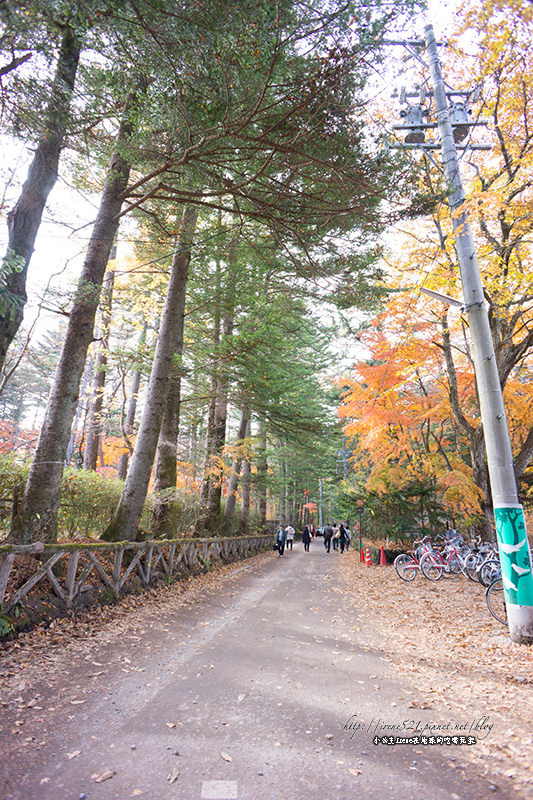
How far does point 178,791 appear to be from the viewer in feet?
7.40

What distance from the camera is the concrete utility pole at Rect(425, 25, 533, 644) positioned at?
5.32 metres

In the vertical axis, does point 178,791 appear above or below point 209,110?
below

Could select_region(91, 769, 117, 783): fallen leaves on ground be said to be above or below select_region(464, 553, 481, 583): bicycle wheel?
below

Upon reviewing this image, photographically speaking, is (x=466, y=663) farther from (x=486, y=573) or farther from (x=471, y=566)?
(x=471, y=566)

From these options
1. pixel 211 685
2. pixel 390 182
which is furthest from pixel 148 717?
pixel 390 182

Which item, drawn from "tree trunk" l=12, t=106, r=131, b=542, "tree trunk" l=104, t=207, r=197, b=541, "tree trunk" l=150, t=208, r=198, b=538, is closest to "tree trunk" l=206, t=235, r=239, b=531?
"tree trunk" l=150, t=208, r=198, b=538

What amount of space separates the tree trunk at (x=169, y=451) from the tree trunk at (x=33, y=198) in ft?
10.7

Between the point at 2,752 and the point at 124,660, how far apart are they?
1.89 m

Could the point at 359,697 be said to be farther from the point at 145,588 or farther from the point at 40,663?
the point at 145,588

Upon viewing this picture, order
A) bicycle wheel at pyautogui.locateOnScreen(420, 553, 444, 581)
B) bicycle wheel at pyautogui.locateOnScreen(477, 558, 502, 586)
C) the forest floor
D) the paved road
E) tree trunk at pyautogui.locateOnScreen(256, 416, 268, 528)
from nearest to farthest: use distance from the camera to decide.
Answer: the paved road < the forest floor < bicycle wheel at pyautogui.locateOnScreen(477, 558, 502, 586) < bicycle wheel at pyautogui.locateOnScreen(420, 553, 444, 581) < tree trunk at pyautogui.locateOnScreen(256, 416, 268, 528)

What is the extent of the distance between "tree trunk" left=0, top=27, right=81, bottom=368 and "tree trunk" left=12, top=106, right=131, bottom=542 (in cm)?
91

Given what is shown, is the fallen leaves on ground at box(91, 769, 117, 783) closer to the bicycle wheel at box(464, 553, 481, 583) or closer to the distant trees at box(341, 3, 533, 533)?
the distant trees at box(341, 3, 533, 533)

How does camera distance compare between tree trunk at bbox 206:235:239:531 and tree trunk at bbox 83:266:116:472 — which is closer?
tree trunk at bbox 206:235:239:531

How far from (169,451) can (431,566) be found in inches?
333
